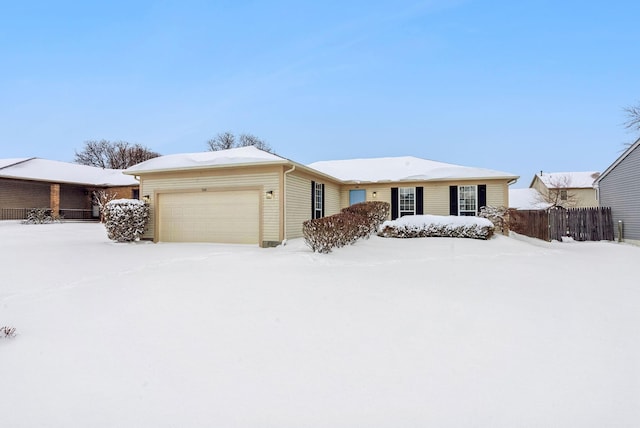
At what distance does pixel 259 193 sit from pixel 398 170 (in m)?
8.93

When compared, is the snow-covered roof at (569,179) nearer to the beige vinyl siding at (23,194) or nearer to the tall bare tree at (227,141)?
the tall bare tree at (227,141)

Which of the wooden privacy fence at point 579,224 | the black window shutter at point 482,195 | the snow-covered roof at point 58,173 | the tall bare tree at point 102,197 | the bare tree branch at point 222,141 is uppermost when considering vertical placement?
the bare tree branch at point 222,141

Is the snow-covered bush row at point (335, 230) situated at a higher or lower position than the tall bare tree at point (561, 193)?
lower

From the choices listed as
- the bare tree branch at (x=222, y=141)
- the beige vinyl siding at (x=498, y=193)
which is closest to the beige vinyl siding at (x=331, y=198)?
the beige vinyl siding at (x=498, y=193)

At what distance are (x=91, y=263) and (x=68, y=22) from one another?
34.7 feet

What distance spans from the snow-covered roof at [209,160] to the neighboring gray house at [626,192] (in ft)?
45.9

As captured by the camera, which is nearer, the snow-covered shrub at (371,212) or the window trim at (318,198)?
the snow-covered shrub at (371,212)

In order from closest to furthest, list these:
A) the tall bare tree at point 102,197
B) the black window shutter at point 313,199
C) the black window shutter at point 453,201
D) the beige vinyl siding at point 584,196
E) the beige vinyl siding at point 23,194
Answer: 1. the black window shutter at point 313,199
2. the black window shutter at point 453,201
3. the beige vinyl siding at point 23,194
4. the tall bare tree at point 102,197
5. the beige vinyl siding at point 584,196

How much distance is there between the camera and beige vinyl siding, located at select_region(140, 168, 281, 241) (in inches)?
419

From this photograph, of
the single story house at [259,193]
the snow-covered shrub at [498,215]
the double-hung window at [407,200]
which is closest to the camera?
the single story house at [259,193]

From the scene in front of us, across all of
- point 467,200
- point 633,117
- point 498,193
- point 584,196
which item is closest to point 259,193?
point 467,200

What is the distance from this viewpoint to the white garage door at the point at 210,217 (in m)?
11.2

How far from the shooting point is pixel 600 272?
712 cm

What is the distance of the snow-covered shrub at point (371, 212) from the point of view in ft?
36.9
